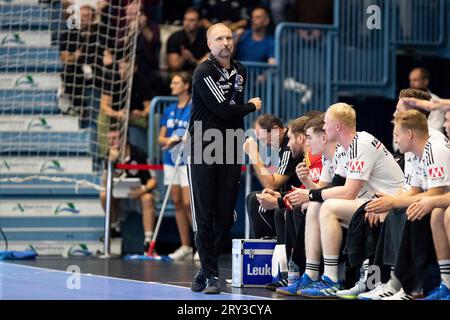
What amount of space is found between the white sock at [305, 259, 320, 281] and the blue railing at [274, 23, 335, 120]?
577 cm

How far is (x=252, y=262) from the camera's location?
8.34 meters

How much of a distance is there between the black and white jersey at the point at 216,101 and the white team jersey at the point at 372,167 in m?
0.80

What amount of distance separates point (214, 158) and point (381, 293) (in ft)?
5.12

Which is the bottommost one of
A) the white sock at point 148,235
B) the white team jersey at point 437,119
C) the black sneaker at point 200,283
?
the white sock at point 148,235

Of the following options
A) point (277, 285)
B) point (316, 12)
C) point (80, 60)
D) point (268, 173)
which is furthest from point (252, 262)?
point (316, 12)

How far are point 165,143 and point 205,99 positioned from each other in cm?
493

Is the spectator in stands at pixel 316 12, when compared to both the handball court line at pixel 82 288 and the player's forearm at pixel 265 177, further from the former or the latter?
the handball court line at pixel 82 288

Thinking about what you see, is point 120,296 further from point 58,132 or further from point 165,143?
point 58,132

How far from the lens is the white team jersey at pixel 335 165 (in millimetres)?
7668

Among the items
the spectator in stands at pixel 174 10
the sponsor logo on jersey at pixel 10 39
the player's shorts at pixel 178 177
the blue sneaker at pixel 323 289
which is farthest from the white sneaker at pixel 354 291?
the sponsor logo on jersey at pixel 10 39

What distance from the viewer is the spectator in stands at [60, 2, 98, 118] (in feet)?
45.0

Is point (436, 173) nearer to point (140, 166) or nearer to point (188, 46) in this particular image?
point (140, 166)
